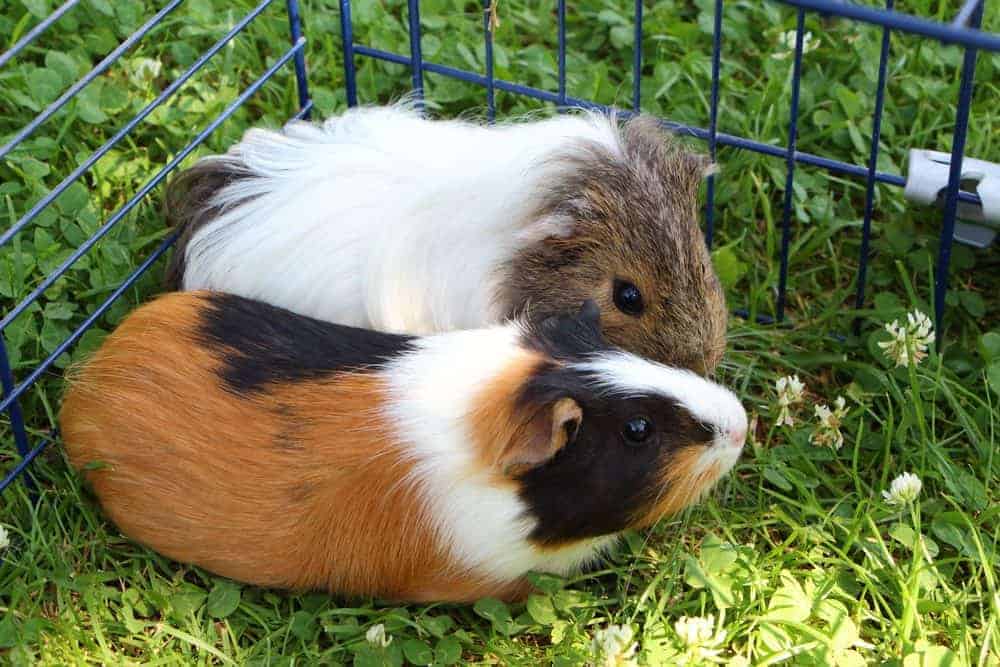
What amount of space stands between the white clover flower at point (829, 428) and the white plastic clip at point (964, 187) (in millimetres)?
532

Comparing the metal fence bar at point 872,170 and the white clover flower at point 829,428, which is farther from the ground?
the metal fence bar at point 872,170

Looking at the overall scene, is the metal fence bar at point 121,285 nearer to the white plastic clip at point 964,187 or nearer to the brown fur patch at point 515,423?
the brown fur patch at point 515,423

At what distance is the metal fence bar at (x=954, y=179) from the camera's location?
99.3 inches

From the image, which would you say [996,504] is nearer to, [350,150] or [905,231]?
[905,231]

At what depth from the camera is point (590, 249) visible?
2.63 meters

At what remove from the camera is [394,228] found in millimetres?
2717

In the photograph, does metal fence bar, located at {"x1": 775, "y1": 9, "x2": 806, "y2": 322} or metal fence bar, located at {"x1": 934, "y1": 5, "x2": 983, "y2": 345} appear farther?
metal fence bar, located at {"x1": 775, "y1": 9, "x2": 806, "y2": 322}

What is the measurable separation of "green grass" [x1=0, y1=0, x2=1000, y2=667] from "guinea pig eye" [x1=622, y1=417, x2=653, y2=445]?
35cm

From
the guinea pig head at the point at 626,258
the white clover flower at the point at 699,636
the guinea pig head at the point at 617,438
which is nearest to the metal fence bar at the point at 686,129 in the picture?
the guinea pig head at the point at 626,258

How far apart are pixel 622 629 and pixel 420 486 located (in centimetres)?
44

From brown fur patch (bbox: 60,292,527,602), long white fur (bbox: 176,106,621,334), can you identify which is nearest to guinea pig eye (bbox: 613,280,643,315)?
long white fur (bbox: 176,106,621,334)

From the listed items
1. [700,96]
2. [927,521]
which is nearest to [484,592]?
[927,521]

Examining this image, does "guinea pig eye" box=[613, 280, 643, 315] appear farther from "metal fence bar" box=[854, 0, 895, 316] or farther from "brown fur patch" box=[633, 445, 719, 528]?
"metal fence bar" box=[854, 0, 895, 316]

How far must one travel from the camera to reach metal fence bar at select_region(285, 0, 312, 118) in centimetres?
309
